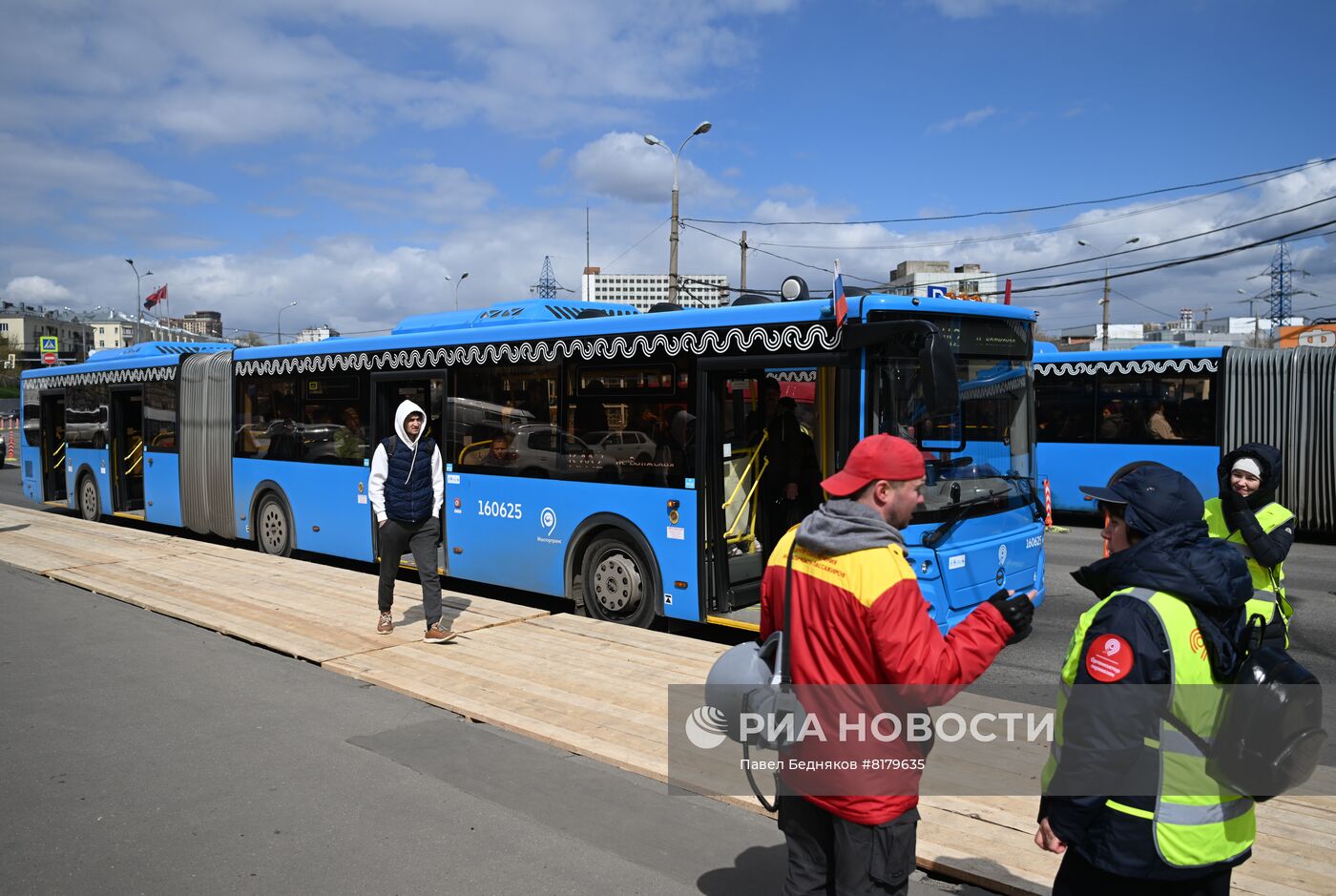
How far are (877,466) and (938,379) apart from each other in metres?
3.83

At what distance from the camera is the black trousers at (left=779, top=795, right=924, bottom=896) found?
8.96 ft

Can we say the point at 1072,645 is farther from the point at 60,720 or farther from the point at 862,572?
the point at 60,720

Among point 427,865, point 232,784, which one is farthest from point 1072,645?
point 232,784

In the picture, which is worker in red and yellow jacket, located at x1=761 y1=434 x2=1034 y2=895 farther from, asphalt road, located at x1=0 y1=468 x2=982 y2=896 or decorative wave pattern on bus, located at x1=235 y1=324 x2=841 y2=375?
decorative wave pattern on bus, located at x1=235 y1=324 x2=841 y2=375

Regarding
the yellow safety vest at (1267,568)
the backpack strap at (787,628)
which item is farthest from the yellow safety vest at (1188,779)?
the yellow safety vest at (1267,568)

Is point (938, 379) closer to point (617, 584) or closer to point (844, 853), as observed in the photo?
point (617, 584)

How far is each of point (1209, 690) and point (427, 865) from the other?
3.28m

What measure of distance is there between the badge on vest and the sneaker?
629 centimetres

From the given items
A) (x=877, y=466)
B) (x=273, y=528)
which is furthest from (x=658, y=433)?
(x=273, y=528)

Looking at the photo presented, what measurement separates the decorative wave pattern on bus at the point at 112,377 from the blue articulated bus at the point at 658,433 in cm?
307

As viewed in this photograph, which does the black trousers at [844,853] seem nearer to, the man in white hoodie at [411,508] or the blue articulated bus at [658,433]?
the blue articulated bus at [658,433]

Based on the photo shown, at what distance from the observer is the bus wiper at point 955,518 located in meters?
6.92

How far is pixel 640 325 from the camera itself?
866 centimetres

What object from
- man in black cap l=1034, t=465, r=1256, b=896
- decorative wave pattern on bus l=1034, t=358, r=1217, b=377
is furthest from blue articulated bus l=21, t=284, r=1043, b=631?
decorative wave pattern on bus l=1034, t=358, r=1217, b=377
